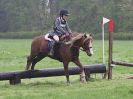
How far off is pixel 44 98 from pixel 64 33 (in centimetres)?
401

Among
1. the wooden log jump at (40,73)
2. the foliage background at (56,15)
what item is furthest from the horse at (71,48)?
the foliage background at (56,15)

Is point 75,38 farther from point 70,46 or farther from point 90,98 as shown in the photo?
point 90,98

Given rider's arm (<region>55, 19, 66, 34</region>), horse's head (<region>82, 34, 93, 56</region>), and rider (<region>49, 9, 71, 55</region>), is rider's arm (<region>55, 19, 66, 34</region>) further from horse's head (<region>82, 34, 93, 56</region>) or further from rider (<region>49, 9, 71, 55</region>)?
horse's head (<region>82, 34, 93, 56</region>)

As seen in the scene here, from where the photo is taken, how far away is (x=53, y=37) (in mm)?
14672

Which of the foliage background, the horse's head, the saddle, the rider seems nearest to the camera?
the horse's head

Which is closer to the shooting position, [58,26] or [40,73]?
[58,26]

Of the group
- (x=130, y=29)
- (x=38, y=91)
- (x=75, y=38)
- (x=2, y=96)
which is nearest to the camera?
(x=2, y=96)

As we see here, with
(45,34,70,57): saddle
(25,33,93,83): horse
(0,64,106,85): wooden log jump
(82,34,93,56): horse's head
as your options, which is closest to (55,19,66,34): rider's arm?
(45,34,70,57): saddle

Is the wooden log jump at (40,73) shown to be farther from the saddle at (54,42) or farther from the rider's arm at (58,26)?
the rider's arm at (58,26)

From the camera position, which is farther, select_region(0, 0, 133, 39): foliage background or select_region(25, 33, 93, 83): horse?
select_region(0, 0, 133, 39): foliage background

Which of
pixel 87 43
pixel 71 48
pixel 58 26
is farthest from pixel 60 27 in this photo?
pixel 87 43

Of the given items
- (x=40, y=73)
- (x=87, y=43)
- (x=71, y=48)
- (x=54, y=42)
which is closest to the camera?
(x=87, y=43)

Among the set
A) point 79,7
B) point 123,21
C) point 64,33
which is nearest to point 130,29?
point 123,21

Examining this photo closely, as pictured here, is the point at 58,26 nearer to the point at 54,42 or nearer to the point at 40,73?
the point at 54,42
